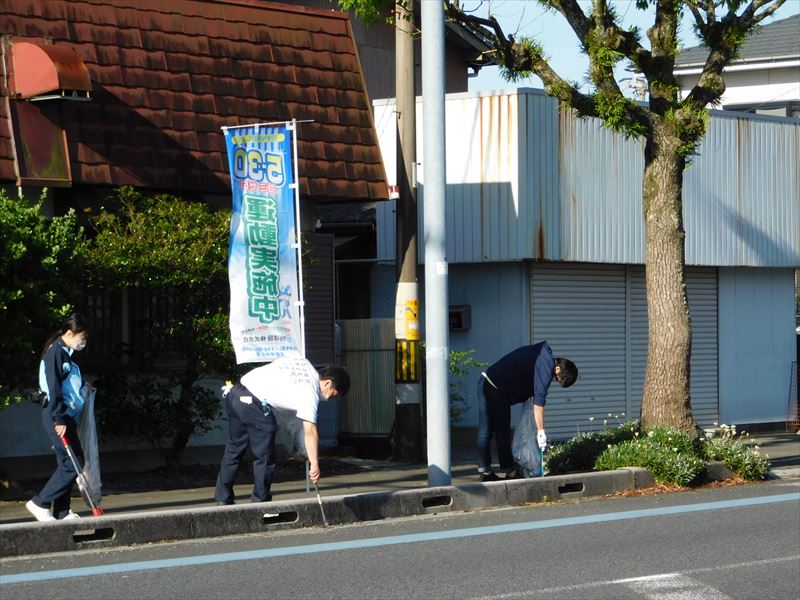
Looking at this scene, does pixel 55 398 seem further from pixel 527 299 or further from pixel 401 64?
pixel 527 299

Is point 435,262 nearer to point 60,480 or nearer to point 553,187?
point 60,480

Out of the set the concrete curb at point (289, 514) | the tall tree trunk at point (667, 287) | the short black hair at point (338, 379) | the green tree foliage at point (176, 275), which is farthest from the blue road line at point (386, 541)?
the green tree foliage at point (176, 275)

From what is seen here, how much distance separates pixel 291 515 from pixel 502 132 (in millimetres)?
8650

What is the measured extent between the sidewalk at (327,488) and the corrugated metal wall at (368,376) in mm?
831

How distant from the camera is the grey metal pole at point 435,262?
1163cm

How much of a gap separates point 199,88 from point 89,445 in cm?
517

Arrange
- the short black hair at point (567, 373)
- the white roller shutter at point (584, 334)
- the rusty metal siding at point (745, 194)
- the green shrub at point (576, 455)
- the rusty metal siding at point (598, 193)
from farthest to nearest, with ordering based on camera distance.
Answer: the rusty metal siding at point (745, 194), the white roller shutter at point (584, 334), the rusty metal siding at point (598, 193), the green shrub at point (576, 455), the short black hair at point (567, 373)

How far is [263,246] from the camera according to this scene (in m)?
12.1

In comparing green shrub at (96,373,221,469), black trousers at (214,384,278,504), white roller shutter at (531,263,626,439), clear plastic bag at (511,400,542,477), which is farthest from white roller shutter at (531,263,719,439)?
black trousers at (214,384,278,504)

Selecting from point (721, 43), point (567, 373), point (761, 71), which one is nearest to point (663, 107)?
point (721, 43)

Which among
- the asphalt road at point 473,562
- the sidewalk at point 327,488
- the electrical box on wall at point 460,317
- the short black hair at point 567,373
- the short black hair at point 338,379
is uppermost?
the electrical box on wall at point 460,317

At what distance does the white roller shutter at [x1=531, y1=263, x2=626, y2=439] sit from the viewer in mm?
18047

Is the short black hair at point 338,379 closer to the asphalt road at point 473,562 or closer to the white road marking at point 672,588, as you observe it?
the asphalt road at point 473,562

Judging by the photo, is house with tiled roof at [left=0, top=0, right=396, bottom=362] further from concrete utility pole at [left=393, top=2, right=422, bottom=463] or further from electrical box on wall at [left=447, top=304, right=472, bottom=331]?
electrical box on wall at [left=447, top=304, right=472, bottom=331]
